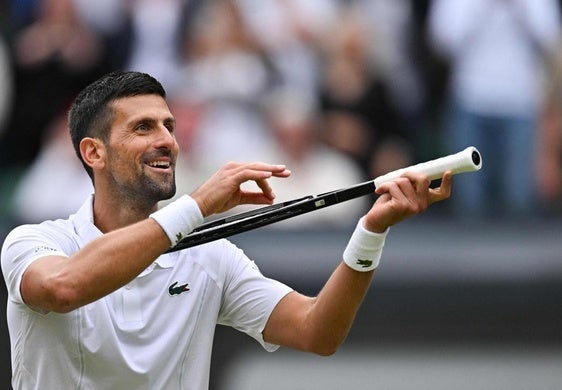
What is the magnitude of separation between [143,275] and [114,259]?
602 millimetres

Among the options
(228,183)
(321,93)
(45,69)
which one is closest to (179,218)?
(228,183)

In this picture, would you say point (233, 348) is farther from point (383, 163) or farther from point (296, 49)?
point (296, 49)

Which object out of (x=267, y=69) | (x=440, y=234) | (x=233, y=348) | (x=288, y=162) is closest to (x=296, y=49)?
(x=267, y=69)

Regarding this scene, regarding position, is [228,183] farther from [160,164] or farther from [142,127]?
[142,127]

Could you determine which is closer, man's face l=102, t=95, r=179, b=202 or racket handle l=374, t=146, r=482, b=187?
racket handle l=374, t=146, r=482, b=187

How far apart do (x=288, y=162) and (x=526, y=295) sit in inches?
80.6

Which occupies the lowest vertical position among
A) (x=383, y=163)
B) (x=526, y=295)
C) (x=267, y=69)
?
(x=526, y=295)

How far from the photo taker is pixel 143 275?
4910mm

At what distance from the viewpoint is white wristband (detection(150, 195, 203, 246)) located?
436cm

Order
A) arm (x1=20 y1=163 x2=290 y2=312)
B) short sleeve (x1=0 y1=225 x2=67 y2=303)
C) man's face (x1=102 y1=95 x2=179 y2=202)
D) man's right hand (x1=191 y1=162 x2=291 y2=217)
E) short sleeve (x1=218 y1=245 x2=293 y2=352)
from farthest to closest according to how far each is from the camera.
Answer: short sleeve (x1=218 y1=245 x2=293 y2=352) → man's face (x1=102 y1=95 x2=179 y2=202) → short sleeve (x1=0 y1=225 x2=67 y2=303) → man's right hand (x1=191 y1=162 x2=291 y2=217) → arm (x1=20 y1=163 x2=290 y2=312)

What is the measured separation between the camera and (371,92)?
379 inches

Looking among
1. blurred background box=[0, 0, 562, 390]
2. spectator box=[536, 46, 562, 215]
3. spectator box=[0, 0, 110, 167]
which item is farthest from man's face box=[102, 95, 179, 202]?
spectator box=[536, 46, 562, 215]

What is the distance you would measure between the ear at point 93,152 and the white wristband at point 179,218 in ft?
2.51

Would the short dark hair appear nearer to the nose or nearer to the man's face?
the man's face
